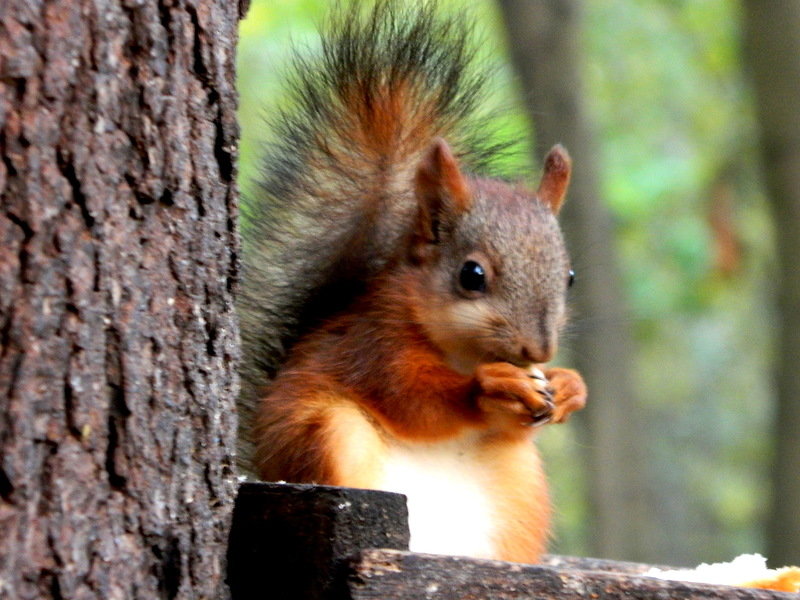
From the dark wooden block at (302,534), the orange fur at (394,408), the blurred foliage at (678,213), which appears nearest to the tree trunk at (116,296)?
the dark wooden block at (302,534)

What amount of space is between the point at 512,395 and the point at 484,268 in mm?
234

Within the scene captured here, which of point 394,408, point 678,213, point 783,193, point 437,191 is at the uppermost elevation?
point 678,213

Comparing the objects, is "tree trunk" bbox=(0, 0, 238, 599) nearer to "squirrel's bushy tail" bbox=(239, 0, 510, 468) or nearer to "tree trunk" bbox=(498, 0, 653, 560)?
"squirrel's bushy tail" bbox=(239, 0, 510, 468)

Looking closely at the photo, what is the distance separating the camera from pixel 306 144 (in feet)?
6.45

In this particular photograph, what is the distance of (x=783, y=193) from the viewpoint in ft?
13.9

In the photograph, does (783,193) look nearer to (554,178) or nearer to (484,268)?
(554,178)

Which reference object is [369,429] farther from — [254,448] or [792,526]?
[792,526]

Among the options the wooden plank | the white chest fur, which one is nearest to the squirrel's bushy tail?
the white chest fur

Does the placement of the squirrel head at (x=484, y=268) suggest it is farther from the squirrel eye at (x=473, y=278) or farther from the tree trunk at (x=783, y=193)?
the tree trunk at (x=783, y=193)

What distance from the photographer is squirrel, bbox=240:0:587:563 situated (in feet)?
5.61

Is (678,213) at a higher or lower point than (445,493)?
higher

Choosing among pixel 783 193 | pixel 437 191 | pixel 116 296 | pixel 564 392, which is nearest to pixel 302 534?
pixel 116 296

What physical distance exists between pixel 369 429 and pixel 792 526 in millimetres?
3053

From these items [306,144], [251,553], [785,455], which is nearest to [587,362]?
[785,455]
